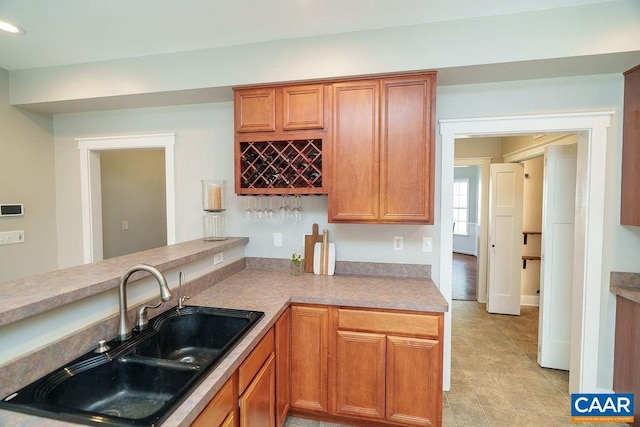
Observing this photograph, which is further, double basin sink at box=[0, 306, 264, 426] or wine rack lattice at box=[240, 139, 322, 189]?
wine rack lattice at box=[240, 139, 322, 189]

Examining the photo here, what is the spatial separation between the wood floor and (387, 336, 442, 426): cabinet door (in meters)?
3.11

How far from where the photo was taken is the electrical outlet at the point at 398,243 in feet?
7.80

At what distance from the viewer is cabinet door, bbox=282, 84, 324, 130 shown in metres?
2.11

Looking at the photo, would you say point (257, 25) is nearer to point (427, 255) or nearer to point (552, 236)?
point (427, 255)

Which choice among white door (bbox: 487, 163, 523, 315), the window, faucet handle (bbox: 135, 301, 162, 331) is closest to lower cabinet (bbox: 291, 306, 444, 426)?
faucet handle (bbox: 135, 301, 162, 331)

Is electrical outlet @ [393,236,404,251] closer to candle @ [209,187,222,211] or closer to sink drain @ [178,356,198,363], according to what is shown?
candle @ [209,187,222,211]

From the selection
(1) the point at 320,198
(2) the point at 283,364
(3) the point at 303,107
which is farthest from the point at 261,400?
→ (3) the point at 303,107

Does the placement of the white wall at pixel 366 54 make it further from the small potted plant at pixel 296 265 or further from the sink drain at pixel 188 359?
the sink drain at pixel 188 359

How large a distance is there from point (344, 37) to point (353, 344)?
2105 mm

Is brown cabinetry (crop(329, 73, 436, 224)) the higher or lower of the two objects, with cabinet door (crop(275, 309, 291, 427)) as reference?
higher

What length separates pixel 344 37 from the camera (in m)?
2.06

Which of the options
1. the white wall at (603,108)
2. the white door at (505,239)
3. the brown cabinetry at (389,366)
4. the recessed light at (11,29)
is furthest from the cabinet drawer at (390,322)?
the recessed light at (11,29)

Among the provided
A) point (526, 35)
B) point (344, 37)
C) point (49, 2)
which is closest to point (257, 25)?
point (344, 37)

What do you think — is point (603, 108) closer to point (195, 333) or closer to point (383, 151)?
point (383, 151)
